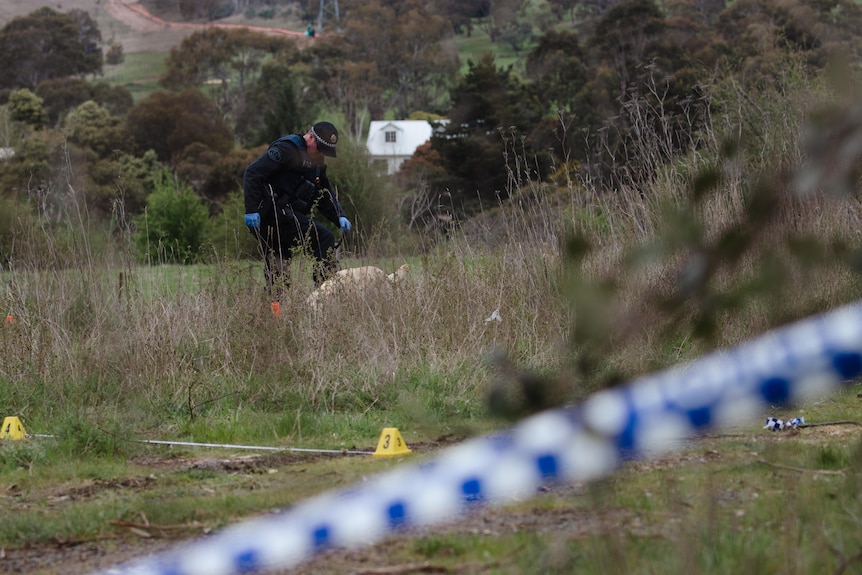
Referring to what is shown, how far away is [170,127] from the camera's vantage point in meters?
51.3

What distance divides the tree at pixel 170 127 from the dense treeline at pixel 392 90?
0.09 metres

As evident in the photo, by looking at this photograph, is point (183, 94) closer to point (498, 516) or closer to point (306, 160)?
point (306, 160)

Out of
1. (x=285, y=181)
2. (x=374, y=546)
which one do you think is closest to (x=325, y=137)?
(x=285, y=181)

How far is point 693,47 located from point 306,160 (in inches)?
1507

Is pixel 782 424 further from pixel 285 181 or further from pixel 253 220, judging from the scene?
pixel 285 181

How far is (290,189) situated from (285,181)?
0.08 metres

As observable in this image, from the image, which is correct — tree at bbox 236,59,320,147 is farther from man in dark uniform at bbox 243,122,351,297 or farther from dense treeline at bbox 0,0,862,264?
man in dark uniform at bbox 243,122,351,297

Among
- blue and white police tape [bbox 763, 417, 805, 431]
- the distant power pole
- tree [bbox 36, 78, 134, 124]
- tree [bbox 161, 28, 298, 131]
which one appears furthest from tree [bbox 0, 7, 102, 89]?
blue and white police tape [bbox 763, 417, 805, 431]

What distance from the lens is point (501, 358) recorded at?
5.69ft

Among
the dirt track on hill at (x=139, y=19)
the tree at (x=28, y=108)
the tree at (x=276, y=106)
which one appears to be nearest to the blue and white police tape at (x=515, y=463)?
the tree at (x=276, y=106)

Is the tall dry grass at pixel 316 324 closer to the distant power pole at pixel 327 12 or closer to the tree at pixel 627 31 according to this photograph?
the tree at pixel 627 31

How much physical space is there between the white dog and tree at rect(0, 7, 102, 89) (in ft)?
212

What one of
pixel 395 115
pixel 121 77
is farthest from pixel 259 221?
pixel 121 77

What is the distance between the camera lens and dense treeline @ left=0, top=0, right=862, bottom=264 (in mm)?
21827
